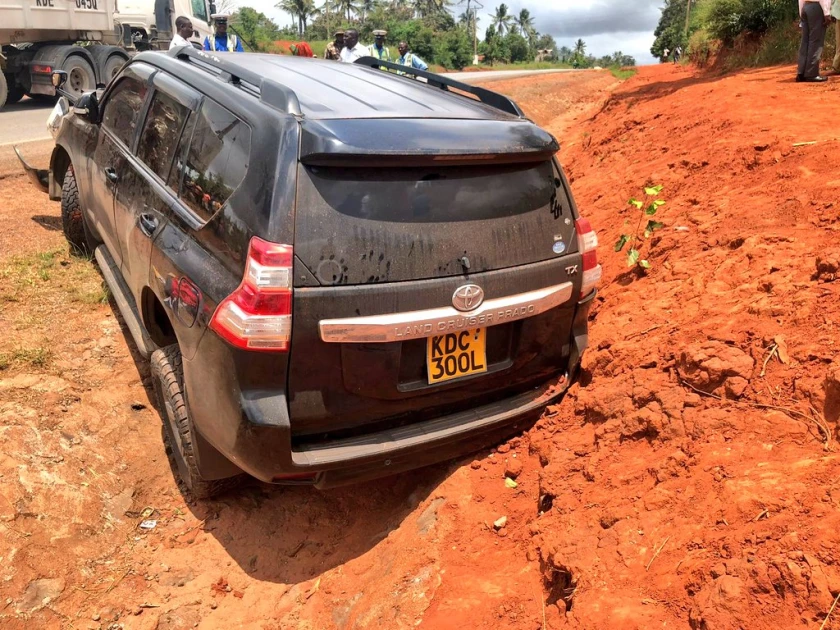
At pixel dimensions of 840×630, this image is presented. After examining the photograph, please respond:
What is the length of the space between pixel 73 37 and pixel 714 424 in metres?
15.8

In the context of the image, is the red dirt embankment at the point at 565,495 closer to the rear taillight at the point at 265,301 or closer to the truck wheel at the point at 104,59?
the rear taillight at the point at 265,301

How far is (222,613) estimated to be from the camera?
9.77 feet

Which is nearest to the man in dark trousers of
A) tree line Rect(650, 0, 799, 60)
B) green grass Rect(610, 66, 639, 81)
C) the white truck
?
tree line Rect(650, 0, 799, 60)

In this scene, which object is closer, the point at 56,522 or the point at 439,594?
the point at 439,594

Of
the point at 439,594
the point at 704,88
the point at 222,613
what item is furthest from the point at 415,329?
the point at 704,88

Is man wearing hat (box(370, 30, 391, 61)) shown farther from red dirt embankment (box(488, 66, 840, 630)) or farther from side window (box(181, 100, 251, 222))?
side window (box(181, 100, 251, 222))

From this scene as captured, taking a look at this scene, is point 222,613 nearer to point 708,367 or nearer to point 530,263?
point 530,263

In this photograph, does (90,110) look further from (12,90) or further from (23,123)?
(12,90)

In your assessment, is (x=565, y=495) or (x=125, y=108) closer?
(x=565, y=495)

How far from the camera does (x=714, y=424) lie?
2791mm

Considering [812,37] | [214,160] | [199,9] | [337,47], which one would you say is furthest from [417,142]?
[199,9]

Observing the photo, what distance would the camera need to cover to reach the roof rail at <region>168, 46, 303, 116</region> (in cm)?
266

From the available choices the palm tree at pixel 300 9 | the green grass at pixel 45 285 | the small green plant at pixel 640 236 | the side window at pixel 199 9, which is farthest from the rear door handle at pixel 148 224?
the palm tree at pixel 300 9

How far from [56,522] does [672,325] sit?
128 inches
